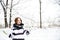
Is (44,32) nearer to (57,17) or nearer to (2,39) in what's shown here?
(57,17)

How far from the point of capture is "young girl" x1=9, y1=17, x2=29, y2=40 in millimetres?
1932

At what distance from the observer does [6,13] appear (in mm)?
2029

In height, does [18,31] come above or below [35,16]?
below

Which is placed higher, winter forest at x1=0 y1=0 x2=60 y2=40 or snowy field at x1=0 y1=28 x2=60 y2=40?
winter forest at x1=0 y1=0 x2=60 y2=40

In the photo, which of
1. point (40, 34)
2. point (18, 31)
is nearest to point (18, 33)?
point (18, 31)

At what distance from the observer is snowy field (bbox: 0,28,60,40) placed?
199cm

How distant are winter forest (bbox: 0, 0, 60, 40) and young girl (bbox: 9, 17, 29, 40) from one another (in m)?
0.05

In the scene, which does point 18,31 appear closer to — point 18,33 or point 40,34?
point 18,33

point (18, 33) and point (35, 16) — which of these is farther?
point (35, 16)

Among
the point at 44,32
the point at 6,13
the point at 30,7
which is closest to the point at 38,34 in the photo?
the point at 44,32

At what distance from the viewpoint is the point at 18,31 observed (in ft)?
6.41

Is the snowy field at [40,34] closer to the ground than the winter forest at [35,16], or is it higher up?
closer to the ground

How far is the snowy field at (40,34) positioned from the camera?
1.99 m

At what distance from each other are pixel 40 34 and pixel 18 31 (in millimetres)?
313
